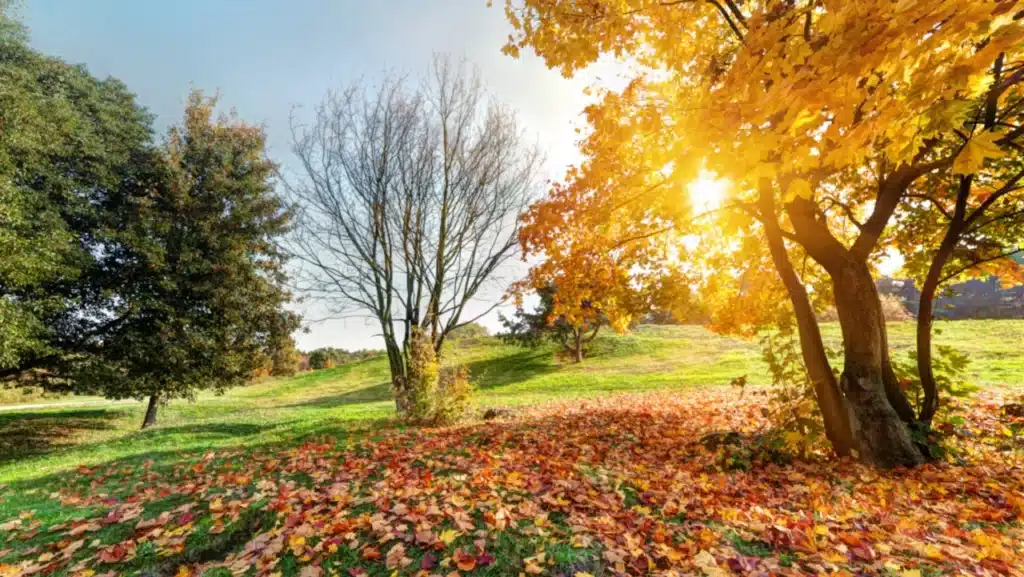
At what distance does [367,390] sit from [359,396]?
6.38ft

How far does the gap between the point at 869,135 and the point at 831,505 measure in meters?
3.48

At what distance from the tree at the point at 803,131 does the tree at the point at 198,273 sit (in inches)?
493

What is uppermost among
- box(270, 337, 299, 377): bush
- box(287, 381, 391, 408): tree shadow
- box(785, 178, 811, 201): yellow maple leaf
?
box(785, 178, 811, 201): yellow maple leaf

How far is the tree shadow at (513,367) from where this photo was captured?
27.3m

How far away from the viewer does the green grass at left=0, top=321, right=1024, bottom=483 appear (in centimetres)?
1080

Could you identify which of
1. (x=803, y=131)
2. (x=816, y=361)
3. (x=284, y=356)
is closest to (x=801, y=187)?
(x=803, y=131)

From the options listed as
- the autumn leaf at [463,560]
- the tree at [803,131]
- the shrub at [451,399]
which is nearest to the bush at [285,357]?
the shrub at [451,399]

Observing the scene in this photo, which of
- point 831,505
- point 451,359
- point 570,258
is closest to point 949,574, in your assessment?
point 831,505

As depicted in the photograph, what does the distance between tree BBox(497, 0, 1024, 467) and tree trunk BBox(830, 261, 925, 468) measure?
2 cm

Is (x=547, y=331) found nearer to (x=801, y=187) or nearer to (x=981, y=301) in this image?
(x=801, y=187)

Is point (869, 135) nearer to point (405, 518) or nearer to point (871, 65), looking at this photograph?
point (871, 65)

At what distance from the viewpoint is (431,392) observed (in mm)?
9578

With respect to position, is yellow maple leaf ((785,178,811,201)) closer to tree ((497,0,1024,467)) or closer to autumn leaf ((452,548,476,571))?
tree ((497,0,1024,467))

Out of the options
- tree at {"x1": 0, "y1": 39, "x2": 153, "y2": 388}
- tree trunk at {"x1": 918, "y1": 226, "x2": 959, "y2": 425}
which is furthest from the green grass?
tree trunk at {"x1": 918, "y1": 226, "x2": 959, "y2": 425}
